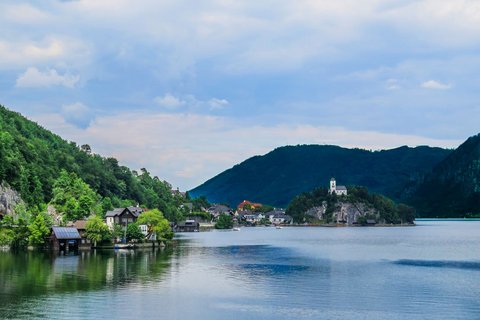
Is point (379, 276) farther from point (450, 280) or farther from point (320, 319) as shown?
point (320, 319)

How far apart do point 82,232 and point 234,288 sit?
56.3m

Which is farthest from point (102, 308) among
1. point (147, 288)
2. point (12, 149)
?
point (12, 149)

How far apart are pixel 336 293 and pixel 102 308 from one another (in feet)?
67.0

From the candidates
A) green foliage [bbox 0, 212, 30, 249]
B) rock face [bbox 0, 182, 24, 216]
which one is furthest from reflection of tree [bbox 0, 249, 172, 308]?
rock face [bbox 0, 182, 24, 216]

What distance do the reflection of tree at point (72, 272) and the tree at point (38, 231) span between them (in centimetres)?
786

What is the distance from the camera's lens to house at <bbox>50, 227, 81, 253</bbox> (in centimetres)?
9462

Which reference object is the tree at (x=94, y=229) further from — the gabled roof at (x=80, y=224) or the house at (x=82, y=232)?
the gabled roof at (x=80, y=224)

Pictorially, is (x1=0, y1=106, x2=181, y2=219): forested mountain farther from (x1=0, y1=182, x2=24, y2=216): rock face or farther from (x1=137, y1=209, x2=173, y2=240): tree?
(x1=137, y1=209, x2=173, y2=240): tree

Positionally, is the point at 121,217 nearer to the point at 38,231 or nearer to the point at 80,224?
the point at 80,224

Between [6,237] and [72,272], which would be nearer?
[72,272]

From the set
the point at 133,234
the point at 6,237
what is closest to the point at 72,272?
the point at 6,237

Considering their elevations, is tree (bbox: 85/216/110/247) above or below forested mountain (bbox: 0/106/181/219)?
below

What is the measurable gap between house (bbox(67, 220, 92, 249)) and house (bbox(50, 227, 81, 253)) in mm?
1620

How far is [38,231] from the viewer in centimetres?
9469
